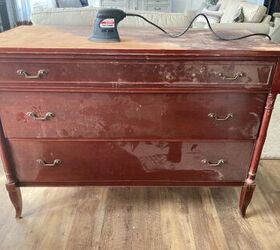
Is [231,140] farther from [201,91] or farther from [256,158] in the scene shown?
[201,91]

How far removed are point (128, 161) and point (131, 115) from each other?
229 millimetres

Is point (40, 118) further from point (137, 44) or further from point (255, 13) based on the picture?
point (255, 13)

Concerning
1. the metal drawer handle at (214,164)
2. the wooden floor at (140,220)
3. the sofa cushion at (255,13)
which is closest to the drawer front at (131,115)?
the metal drawer handle at (214,164)

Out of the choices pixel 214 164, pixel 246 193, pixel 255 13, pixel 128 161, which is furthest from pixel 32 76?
pixel 255 13

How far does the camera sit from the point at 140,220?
4.45 ft

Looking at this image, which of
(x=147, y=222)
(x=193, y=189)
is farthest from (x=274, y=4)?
(x=147, y=222)

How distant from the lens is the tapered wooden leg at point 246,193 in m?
1.24

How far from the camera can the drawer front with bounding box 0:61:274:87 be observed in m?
0.99

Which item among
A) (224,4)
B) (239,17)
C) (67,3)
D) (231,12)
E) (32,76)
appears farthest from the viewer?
(224,4)

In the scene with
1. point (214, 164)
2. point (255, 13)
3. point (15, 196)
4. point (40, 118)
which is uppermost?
point (255, 13)

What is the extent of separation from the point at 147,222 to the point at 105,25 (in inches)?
36.8

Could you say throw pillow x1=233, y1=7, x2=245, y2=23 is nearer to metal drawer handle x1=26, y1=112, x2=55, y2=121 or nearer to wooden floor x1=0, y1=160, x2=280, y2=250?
wooden floor x1=0, y1=160, x2=280, y2=250

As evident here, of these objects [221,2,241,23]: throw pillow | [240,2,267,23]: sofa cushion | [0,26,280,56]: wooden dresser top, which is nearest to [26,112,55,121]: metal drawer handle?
[0,26,280,56]: wooden dresser top

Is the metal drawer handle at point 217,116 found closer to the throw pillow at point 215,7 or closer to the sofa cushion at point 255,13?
the sofa cushion at point 255,13
